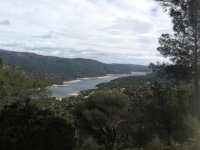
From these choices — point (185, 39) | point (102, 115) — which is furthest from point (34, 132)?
point (102, 115)

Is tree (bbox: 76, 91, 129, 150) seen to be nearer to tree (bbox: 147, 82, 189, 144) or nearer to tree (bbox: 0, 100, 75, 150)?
tree (bbox: 147, 82, 189, 144)

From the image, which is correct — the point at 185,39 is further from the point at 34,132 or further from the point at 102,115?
the point at 102,115

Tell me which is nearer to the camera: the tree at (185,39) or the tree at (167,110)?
the tree at (185,39)

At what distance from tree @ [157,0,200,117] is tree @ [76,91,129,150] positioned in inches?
721

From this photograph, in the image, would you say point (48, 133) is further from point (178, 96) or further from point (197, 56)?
A: point (178, 96)

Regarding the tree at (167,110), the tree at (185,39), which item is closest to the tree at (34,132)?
the tree at (185,39)

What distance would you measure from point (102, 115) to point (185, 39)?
19.6 meters

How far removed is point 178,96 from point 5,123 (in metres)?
17.0

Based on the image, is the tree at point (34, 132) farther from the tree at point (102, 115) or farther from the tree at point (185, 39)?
the tree at point (102, 115)

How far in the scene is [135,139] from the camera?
38188mm

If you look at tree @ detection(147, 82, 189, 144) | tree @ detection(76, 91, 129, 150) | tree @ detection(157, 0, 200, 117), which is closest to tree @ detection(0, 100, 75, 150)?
tree @ detection(157, 0, 200, 117)

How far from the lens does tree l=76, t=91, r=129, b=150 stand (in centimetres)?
3672

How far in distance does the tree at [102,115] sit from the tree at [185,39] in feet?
60.1

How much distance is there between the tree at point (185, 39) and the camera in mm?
17609
